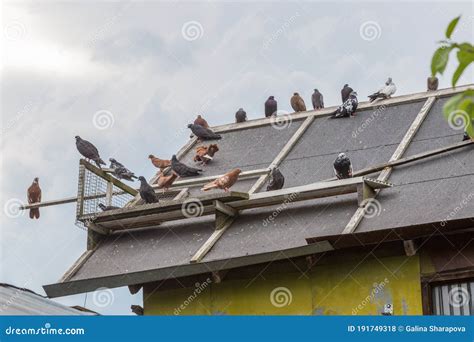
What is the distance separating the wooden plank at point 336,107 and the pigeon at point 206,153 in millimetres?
1007

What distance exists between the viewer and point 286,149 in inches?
598

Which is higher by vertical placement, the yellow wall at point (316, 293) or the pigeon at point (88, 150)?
the pigeon at point (88, 150)

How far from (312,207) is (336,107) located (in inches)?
138

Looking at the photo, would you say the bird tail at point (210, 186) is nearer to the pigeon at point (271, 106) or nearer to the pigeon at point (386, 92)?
the pigeon at point (386, 92)

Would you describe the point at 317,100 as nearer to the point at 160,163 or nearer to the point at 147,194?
the point at 160,163

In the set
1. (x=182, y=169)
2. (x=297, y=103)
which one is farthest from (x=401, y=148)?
(x=297, y=103)

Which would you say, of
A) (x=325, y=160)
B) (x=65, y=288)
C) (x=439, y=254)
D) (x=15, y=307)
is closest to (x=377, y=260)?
(x=439, y=254)

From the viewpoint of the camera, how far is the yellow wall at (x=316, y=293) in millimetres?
11578

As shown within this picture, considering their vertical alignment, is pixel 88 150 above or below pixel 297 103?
below

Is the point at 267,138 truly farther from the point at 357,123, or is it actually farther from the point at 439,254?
the point at 439,254

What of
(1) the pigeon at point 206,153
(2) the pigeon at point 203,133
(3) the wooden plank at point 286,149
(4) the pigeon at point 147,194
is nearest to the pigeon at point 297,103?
(2) the pigeon at point 203,133

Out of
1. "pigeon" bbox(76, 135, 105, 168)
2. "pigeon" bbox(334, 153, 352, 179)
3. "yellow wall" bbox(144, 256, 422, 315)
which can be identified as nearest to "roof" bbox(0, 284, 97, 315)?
"yellow wall" bbox(144, 256, 422, 315)

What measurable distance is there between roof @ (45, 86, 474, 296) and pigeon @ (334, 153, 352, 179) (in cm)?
32

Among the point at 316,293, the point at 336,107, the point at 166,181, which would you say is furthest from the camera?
the point at 336,107
